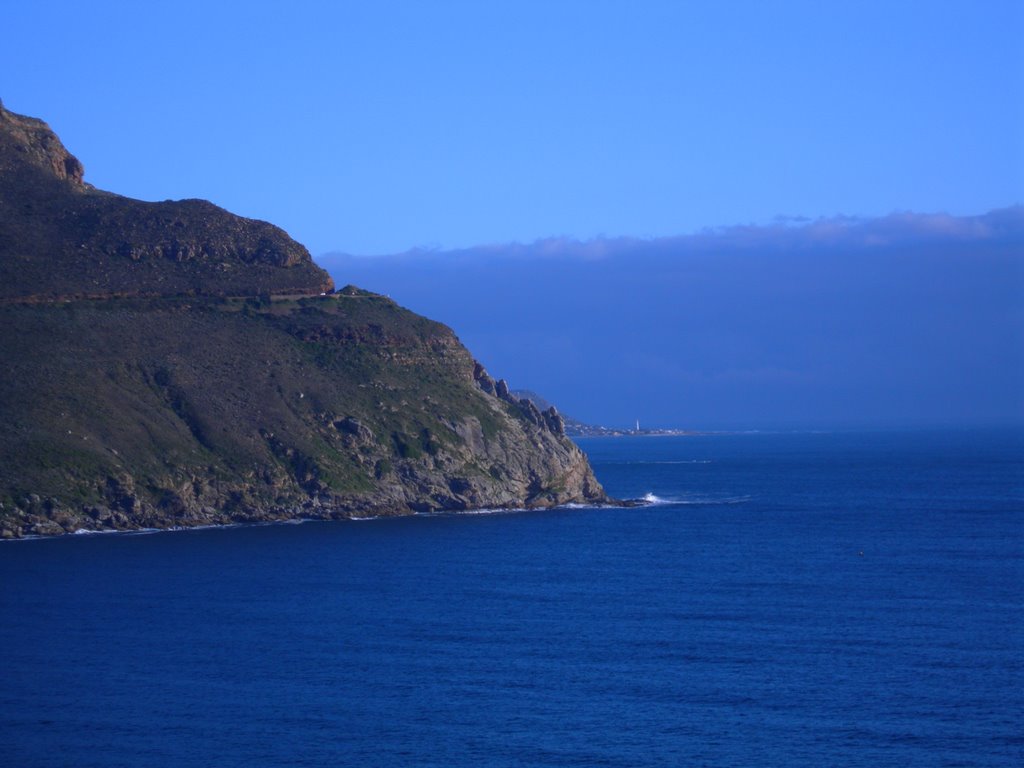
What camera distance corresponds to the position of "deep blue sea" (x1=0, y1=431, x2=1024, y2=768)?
40.7 m

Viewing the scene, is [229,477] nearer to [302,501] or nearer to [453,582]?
[302,501]

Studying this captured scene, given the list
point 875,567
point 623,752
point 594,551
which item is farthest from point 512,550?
point 623,752

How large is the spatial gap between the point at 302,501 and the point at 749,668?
56963 mm

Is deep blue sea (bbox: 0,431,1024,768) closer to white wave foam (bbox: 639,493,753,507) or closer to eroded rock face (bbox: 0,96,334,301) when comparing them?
white wave foam (bbox: 639,493,753,507)

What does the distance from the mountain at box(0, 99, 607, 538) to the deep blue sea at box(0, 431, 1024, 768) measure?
19.5ft

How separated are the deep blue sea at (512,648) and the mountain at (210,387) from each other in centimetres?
594

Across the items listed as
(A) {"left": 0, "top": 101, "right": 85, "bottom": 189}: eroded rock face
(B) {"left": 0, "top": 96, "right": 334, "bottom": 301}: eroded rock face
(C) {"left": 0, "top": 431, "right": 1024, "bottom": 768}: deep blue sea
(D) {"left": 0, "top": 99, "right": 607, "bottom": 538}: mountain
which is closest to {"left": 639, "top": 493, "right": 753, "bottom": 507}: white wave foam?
(D) {"left": 0, "top": 99, "right": 607, "bottom": 538}: mountain

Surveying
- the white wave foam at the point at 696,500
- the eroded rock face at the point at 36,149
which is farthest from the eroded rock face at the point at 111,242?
the white wave foam at the point at 696,500

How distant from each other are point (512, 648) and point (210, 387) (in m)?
58.9

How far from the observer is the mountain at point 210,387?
307 feet

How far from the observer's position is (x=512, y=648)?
53.4m

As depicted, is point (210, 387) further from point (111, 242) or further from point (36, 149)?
point (36, 149)

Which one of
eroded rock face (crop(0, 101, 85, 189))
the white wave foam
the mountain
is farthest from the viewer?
eroded rock face (crop(0, 101, 85, 189))

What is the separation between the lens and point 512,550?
3339 inches
